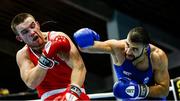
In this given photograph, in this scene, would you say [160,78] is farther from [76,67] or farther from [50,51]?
[50,51]

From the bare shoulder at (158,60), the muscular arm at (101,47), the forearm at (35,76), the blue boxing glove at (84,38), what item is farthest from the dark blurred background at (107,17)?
the forearm at (35,76)

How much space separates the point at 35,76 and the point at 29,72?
0.09 m

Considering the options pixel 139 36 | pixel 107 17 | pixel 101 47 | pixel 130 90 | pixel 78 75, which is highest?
pixel 139 36

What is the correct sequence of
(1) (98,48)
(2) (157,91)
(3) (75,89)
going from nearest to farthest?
(3) (75,89)
(1) (98,48)
(2) (157,91)

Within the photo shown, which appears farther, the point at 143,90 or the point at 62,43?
the point at 143,90

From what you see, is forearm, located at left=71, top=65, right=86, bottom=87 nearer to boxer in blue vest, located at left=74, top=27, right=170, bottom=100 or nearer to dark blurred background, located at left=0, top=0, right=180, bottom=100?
boxer in blue vest, located at left=74, top=27, right=170, bottom=100

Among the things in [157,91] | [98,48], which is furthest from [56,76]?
[157,91]

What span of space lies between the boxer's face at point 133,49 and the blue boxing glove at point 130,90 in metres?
0.18

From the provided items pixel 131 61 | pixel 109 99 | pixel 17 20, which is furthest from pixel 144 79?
pixel 109 99

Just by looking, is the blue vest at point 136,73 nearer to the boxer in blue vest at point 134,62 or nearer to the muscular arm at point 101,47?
the boxer in blue vest at point 134,62

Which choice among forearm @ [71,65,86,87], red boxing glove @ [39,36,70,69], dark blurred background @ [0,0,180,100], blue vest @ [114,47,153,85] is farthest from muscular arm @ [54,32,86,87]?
dark blurred background @ [0,0,180,100]

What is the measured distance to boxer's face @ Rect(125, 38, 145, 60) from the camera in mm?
2510

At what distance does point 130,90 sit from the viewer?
2594 millimetres

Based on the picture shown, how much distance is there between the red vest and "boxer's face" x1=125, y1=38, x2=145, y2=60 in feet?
1.32
